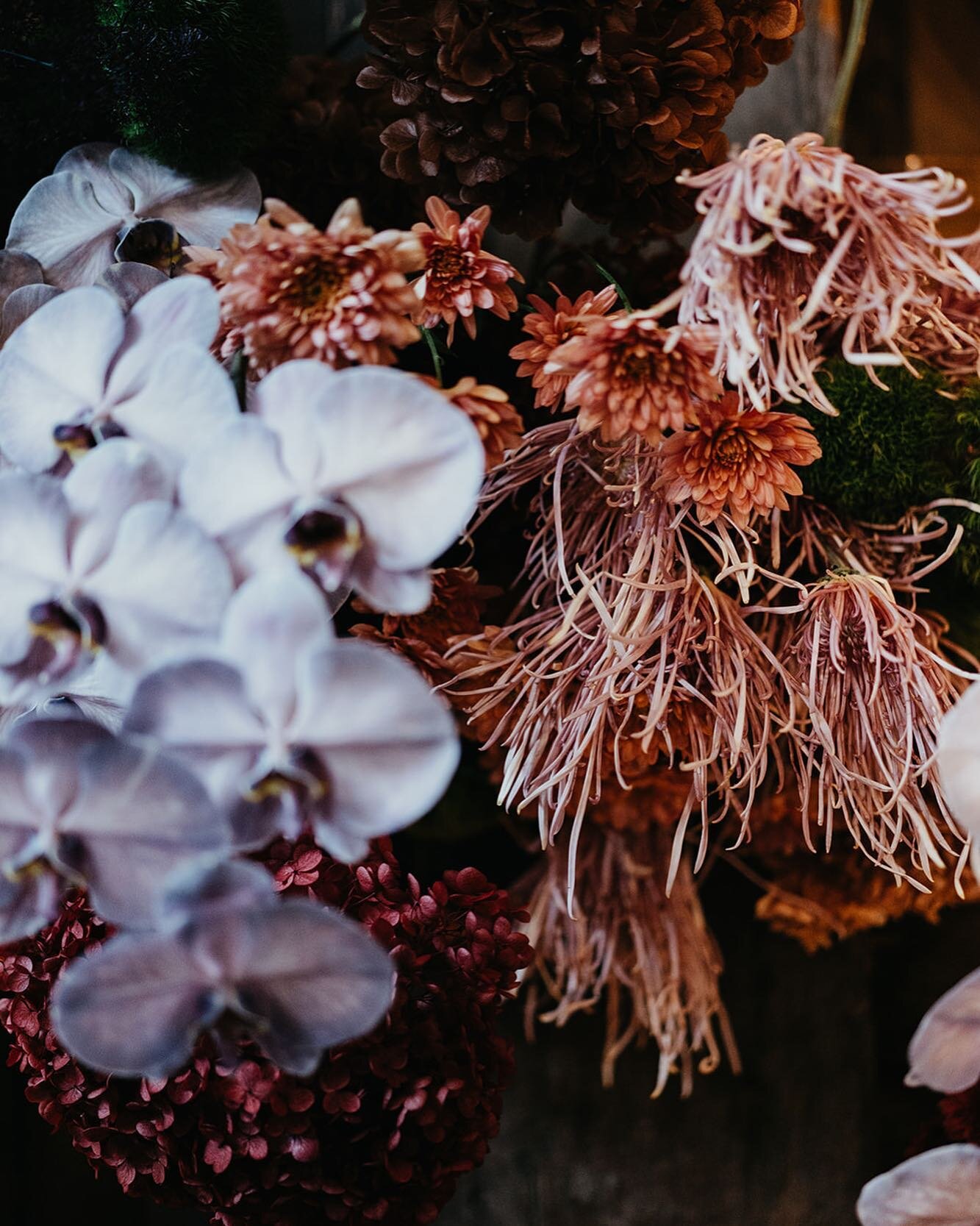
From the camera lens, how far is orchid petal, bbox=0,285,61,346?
52 cm

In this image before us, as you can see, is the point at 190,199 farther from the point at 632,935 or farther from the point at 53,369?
the point at 632,935

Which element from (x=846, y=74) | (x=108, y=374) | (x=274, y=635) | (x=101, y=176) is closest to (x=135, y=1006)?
(x=274, y=635)

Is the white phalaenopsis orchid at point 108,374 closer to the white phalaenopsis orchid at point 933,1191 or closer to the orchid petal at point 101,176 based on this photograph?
the orchid petal at point 101,176

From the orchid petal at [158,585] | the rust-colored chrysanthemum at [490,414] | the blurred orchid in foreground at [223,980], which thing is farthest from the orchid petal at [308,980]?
the rust-colored chrysanthemum at [490,414]

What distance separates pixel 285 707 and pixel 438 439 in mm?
115

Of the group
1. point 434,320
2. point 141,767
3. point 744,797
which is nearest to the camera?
point 141,767

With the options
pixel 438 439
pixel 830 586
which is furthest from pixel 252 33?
pixel 830 586

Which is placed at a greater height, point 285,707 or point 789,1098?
point 285,707

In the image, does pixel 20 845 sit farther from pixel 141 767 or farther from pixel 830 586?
pixel 830 586

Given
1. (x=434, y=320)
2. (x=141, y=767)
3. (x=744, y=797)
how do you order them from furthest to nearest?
(x=744, y=797), (x=434, y=320), (x=141, y=767)

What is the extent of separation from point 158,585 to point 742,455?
0.93 ft

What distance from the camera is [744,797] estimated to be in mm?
766

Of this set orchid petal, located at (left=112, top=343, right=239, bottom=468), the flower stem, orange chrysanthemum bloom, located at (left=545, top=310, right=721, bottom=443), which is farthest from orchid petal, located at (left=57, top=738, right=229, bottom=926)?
the flower stem

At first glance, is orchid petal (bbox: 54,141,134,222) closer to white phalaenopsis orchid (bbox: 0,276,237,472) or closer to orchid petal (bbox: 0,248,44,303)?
orchid petal (bbox: 0,248,44,303)
